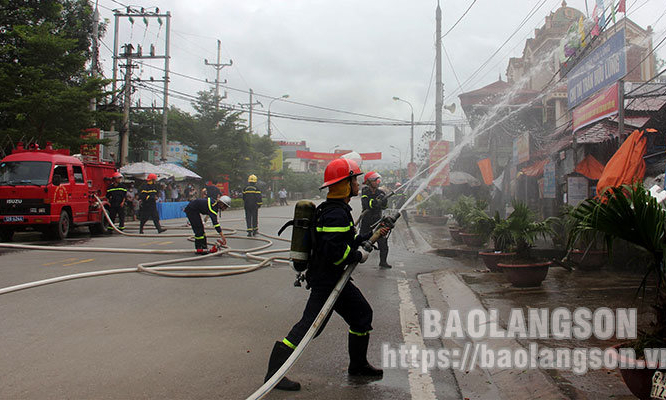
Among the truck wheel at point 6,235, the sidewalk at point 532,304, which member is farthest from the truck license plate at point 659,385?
the truck wheel at point 6,235

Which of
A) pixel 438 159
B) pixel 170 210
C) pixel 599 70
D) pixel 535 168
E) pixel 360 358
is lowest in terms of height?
pixel 360 358

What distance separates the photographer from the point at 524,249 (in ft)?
23.8

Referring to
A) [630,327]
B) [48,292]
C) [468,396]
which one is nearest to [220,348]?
[468,396]

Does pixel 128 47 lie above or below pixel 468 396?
above

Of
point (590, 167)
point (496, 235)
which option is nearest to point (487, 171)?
point (590, 167)

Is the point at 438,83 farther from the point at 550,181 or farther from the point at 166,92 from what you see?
the point at 166,92

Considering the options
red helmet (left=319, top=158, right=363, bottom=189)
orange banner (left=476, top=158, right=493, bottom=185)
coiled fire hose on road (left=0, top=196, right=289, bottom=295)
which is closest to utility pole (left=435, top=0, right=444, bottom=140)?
orange banner (left=476, top=158, right=493, bottom=185)

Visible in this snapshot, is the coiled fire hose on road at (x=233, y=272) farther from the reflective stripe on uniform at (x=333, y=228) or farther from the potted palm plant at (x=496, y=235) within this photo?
the potted palm plant at (x=496, y=235)

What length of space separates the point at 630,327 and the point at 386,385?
3.10m

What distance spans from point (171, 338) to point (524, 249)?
17.3 ft

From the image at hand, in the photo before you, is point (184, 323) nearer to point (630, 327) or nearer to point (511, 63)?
point (630, 327)

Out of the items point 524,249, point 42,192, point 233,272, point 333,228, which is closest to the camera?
point 333,228

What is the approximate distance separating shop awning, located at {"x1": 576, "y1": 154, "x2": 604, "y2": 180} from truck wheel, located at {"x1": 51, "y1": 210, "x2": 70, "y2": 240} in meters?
13.7

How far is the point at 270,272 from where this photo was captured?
8.50m
